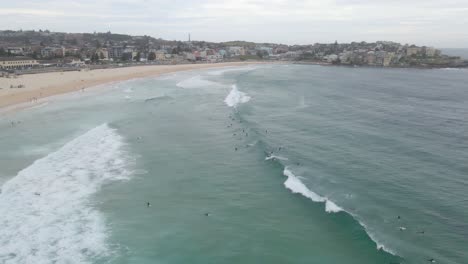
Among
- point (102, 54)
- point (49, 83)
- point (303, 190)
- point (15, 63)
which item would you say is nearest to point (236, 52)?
point (102, 54)

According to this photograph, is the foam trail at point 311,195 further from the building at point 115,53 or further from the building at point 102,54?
the building at point 115,53

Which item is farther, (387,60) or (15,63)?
(387,60)

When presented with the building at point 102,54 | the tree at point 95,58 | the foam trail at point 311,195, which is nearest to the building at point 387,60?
the building at point 102,54

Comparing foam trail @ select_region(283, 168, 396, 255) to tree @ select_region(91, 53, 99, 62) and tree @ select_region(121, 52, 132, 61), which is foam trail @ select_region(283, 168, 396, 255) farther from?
tree @ select_region(121, 52, 132, 61)

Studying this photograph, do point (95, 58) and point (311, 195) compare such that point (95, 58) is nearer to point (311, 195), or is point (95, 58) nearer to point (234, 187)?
point (234, 187)

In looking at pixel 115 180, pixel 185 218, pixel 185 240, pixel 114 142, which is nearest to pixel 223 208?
pixel 185 218

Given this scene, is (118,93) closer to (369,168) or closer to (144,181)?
(144,181)

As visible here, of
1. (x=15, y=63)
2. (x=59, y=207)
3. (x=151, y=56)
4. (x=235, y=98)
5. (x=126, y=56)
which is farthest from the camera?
(x=151, y=56)
